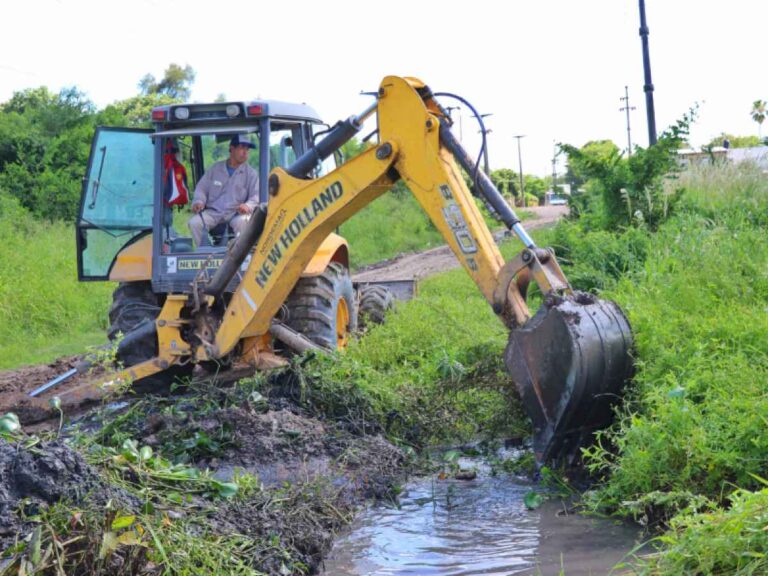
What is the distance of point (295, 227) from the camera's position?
7.18 metres

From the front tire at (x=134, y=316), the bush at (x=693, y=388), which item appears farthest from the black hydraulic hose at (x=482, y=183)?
the front tire at (x=134, y=316)

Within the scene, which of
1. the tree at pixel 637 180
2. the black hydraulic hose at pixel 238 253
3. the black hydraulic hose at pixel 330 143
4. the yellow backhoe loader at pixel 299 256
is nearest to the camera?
the yellow backhoe loader at pixel 299 256

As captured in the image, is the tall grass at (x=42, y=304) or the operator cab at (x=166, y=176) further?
the tall grass at (x=42, y=304)

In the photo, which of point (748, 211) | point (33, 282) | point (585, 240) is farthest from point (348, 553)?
point (33, 282)

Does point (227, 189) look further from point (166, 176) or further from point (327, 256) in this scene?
point (327, 256)

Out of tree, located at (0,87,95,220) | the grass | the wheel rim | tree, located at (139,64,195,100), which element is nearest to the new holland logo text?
the grass

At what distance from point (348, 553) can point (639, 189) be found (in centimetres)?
770

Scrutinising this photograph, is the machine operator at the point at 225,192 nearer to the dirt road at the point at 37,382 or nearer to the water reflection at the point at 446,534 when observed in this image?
the dirt road at the point at 37,382

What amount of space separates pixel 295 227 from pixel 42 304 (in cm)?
895

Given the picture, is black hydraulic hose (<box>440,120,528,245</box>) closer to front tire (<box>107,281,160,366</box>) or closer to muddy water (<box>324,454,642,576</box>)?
muddy water (<box>324,454,642,576</box>)

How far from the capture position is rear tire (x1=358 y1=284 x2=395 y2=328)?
10961 mm

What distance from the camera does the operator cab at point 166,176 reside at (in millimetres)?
8422

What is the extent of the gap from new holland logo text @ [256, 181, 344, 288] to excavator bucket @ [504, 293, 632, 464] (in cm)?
170

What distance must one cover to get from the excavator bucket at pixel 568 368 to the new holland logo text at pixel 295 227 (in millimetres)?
1704
